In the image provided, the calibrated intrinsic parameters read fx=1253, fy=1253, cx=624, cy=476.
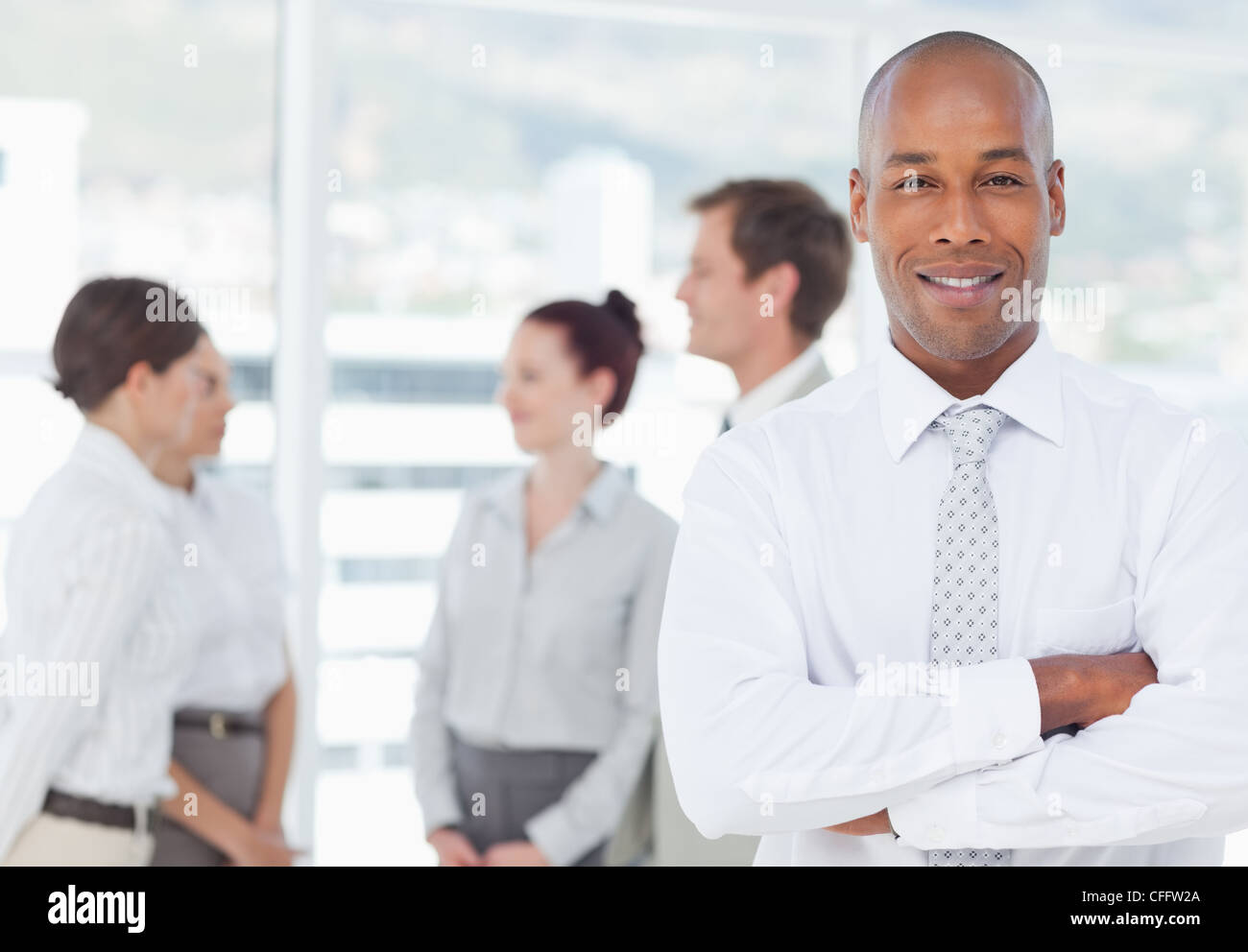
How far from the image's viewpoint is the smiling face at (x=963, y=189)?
1.29m

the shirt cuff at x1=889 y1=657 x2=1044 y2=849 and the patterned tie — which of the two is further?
the patterned tie

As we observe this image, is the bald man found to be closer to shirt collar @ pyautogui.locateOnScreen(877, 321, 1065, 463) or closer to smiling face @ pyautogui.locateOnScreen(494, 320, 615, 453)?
shirt collar @ pyautogui.locateOnScreen(877, 321, 1065, 463)

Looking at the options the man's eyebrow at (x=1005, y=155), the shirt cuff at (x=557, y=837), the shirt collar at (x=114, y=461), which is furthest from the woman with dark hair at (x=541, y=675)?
the man's eyebrow at (x=1005, y=155)

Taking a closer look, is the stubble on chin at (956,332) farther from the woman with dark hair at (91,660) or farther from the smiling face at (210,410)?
the smiling face at (210,410)

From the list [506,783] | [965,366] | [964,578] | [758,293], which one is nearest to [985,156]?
[965,366]

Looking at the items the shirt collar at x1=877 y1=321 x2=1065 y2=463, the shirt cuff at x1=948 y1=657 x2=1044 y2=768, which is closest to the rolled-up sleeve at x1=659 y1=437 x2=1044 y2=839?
the shirt cuff at x1=948 y1=657 x2=1044 y2=768

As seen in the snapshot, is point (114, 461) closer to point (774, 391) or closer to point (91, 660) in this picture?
point (91, 660)

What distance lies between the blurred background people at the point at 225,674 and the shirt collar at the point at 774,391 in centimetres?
121

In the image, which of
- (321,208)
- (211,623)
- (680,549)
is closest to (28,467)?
(211,623)

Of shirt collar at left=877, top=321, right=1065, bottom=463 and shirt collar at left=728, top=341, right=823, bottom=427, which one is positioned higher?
shirt collar at left=728, top=341, right=823, bottom=427

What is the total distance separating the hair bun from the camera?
295 cm

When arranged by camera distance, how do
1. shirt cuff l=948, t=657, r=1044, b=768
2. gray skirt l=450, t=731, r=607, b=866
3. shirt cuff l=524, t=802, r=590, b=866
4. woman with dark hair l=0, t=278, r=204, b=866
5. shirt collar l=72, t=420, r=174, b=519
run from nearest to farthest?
shirt cuff l=948, t=657, r=1044, b=768
woman with dark hair l=0, t=278, r=204, b=866
shirt collar l=72, t=420, r=174, b=519
shirt cuff l=524, t=802, r=590, b=866
gray skirt l=450, t=731, r=607, b=866
